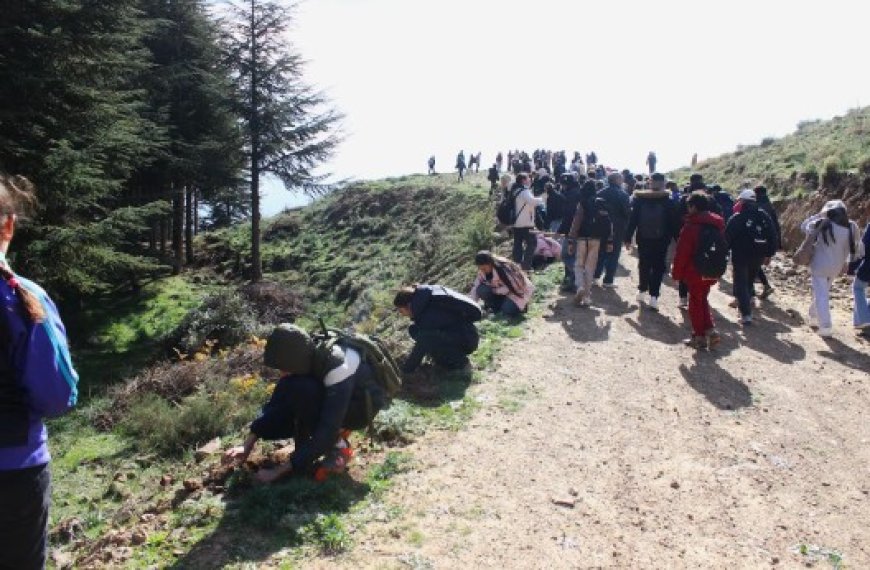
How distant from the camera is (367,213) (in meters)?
34.9

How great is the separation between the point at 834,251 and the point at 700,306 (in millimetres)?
2503

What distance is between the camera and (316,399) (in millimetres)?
4777

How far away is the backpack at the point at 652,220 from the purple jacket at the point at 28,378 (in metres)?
8.60

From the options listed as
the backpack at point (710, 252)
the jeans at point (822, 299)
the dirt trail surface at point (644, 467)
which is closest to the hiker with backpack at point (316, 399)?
the dirt trail surface at point (644, 467)

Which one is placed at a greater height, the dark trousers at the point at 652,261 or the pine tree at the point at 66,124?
the pine tree at the point at 66,124

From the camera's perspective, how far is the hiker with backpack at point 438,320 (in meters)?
7.11

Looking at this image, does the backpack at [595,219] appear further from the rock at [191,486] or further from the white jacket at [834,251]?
the rock at [191,486]

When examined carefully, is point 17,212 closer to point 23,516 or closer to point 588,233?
point 23,516

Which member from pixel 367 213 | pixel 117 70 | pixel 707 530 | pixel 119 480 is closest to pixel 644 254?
pixel 707 530

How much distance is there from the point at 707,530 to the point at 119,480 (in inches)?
233

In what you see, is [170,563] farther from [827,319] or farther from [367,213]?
[367,213]

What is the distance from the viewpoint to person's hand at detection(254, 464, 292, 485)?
4.76 metres

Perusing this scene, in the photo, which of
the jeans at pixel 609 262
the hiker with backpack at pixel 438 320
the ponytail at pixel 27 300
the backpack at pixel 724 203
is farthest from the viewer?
the backpack at pixel 724 203

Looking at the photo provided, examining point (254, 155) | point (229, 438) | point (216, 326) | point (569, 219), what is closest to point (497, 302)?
point (569, 219)
